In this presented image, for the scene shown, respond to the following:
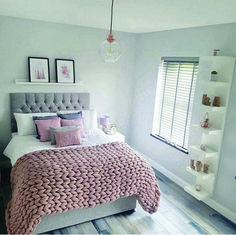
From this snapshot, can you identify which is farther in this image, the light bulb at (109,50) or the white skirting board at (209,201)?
the white skirting board at (209,201)

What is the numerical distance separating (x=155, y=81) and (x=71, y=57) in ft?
5.23

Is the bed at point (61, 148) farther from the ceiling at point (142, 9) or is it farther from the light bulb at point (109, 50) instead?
the ceiling at point (142, 9)

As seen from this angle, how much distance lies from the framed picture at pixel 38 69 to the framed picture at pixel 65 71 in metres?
0.19

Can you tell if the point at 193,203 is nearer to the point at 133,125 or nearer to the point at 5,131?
the point at 133,125

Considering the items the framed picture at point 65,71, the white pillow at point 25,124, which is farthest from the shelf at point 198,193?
the framed picture at point 65,71

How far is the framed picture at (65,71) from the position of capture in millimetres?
4203

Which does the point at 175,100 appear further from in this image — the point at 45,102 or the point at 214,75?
the point at 45,102

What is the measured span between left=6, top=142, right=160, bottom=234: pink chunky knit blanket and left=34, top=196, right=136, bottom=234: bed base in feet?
0.65

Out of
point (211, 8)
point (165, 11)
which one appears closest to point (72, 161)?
point (165, 11)

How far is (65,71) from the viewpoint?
4270 mm

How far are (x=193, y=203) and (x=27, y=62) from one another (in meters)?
3.44

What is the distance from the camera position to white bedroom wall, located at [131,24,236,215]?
306 cm

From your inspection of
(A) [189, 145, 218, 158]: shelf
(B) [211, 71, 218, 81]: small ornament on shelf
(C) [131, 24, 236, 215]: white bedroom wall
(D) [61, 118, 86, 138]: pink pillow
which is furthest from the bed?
(B) [211, 71, 218, 81]: small ornament on shelf

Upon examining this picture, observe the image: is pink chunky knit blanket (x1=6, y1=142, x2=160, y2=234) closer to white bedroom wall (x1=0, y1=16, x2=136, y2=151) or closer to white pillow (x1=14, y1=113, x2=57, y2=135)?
white pillow (x1=14, y1=113, x2=57, y2=135)
